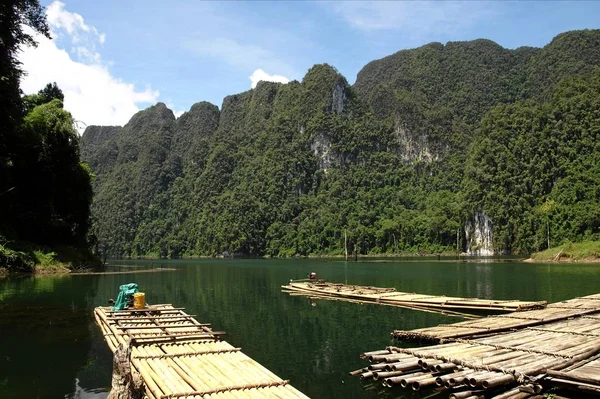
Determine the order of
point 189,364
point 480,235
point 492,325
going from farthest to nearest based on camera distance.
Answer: point 480,235 → point 492,325 → point 189,364

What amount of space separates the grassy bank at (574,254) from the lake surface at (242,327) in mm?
34077

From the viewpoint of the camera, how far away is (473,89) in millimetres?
180250

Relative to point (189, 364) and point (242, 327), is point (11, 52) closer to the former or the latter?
point (242, 327)

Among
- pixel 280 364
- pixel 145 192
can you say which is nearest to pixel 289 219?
pixel 145 192

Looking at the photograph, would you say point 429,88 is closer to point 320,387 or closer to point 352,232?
point 352,232

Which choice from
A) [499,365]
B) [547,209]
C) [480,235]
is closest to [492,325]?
[499,365]

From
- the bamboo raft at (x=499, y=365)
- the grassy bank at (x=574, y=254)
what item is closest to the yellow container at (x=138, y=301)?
the bamboo raft at (x=499, y=365)

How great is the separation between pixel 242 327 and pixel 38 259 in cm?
2872

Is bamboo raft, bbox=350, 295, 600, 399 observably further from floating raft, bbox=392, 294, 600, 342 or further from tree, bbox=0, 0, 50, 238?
tree, bbox=0, 0, 50, 238

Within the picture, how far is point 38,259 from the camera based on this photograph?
39.7 meters

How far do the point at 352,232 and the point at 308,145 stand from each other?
51.5m

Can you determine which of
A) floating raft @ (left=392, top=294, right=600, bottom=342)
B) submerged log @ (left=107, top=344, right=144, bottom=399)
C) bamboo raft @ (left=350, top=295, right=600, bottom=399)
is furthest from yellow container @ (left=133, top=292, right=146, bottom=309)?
bamboo raft @ (left=350, top=295, right=600, bottom=399)

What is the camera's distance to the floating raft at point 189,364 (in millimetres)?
7785

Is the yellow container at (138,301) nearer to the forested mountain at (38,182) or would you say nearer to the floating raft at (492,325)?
the floating raft at (492,325)
